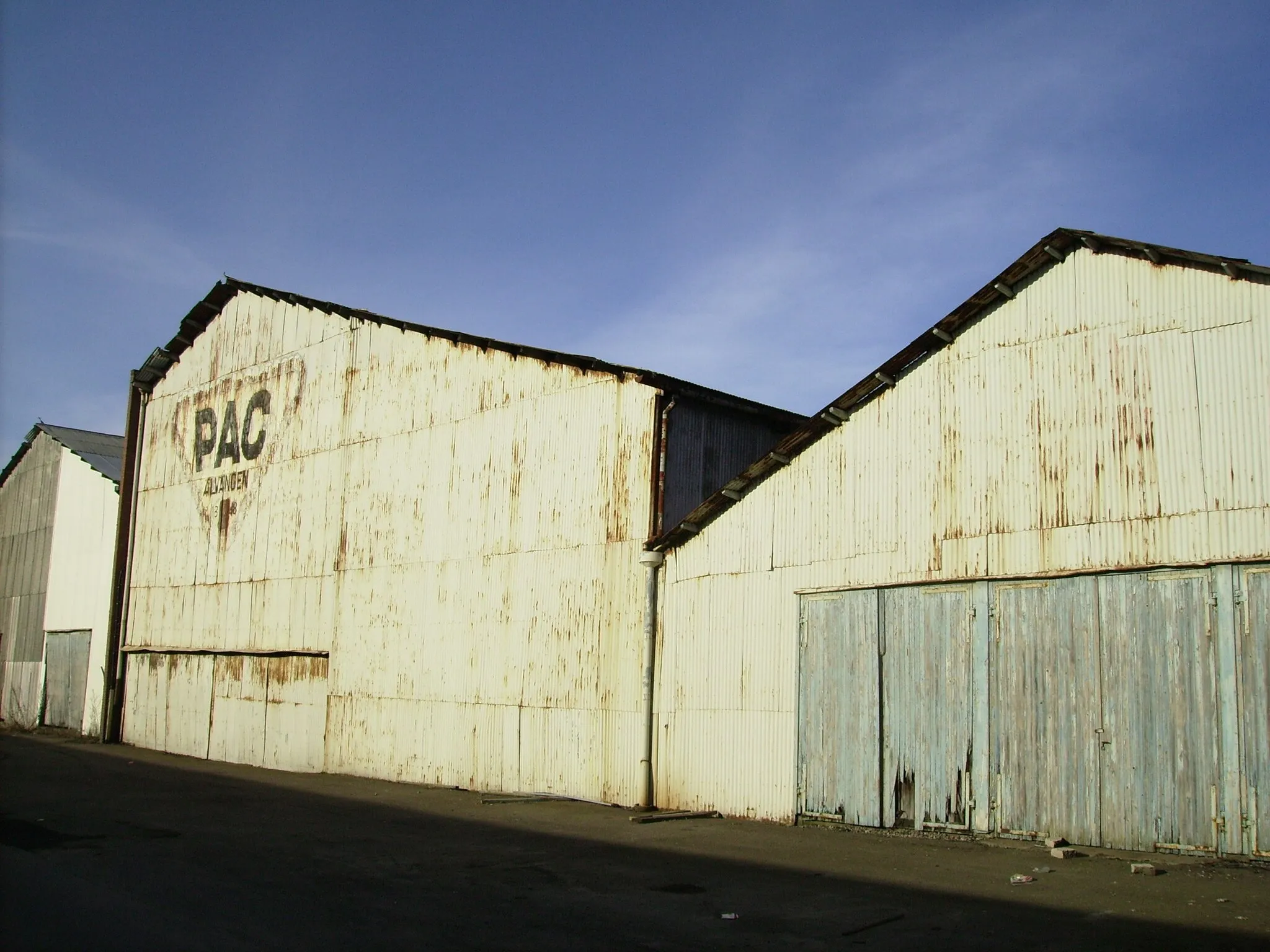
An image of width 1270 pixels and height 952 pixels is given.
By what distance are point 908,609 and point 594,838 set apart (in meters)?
4.68

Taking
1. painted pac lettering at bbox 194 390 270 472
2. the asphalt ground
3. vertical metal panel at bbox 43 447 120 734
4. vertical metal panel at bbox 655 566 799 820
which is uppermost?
painted pac lettering at bbox 194 390 270 472

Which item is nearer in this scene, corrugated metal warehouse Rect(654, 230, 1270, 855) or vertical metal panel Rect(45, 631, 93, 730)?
corrugated metal warehouse Rect(654, 230, 1270, 855)

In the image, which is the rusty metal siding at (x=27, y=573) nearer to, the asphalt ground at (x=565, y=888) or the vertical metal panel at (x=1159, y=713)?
the asphalt ground at (x=565, y=888)

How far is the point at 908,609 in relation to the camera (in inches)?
508

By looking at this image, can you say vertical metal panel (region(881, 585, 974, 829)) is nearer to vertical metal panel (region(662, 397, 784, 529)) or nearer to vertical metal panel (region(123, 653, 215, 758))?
vertical metal panel (region(662, 397, 784, 529))

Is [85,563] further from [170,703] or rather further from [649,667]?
[649,667]

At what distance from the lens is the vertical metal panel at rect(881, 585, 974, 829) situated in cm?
1215

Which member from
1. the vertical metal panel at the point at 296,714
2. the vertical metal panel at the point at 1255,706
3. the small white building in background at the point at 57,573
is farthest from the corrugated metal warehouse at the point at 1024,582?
the small white building in background at the point at 57,573

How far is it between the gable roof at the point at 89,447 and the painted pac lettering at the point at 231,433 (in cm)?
490

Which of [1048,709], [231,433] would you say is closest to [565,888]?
[1048,709]

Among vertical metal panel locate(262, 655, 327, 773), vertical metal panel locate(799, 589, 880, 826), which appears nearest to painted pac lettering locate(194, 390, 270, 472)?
vertical metal panel locate(262, 655, 327, 773)

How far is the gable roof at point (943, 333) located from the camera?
11.0 meters

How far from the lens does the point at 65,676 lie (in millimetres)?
31219

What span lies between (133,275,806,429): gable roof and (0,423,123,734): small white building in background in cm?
407
